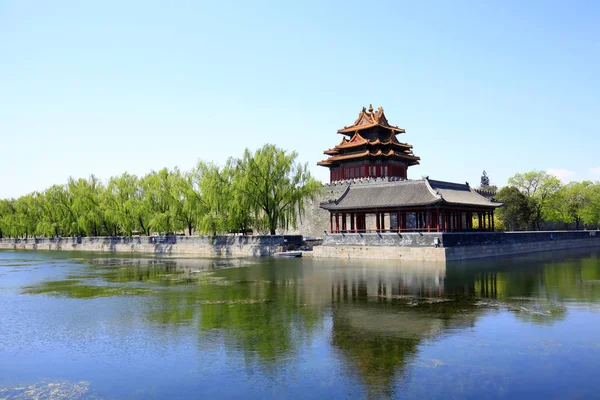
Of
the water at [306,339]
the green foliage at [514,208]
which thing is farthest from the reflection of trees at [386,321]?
the green foliage at [514,208]

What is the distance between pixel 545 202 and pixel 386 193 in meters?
30.8

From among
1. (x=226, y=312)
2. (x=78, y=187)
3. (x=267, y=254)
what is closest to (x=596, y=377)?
(x=226, y=312)

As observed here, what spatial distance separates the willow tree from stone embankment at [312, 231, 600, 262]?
17.8ft

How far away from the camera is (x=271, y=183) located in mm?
42812

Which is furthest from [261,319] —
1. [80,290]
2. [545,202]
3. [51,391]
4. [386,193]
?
[545,202]

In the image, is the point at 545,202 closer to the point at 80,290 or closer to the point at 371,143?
→ the point at 371,143

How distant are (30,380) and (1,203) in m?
78.5

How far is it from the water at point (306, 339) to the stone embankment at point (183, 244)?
1975 centimetres

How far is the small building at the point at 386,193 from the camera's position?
36.6 m

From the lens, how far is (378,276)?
24984 millimetres

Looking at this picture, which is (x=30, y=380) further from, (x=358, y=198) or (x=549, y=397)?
(x=358, y=198)

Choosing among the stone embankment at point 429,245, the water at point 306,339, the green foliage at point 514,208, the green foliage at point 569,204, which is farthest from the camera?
the green foliage at point 569,204

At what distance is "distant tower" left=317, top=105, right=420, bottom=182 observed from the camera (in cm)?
5331

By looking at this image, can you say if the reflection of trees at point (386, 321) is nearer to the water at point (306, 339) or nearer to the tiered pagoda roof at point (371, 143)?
the water at point (306, 339)
